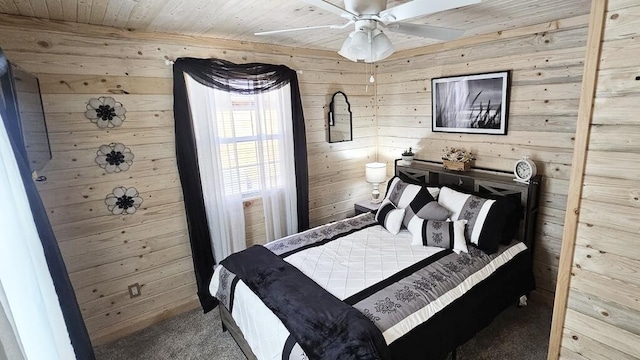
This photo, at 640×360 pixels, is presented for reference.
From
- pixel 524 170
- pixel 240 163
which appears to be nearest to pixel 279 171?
pixel 240 163

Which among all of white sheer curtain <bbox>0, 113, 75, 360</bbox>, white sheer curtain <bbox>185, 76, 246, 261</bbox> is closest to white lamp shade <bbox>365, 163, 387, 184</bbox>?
white sheer curtain <bbox>185, 76, 246, 261</bbox>

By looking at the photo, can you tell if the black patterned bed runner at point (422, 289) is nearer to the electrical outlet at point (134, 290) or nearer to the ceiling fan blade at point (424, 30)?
the ceiling fan blade at point (424, 30)

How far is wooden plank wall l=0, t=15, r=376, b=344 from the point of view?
6.93 feet

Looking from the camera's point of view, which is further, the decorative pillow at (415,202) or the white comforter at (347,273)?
the decorative pillow at (415,202)

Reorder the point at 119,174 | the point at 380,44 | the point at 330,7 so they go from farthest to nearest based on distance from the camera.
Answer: the point at 119,174
the point at 380,44
the point at 330,7

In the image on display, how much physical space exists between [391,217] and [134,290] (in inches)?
90.3

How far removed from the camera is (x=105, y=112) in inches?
90.0

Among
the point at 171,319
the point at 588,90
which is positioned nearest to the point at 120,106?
the point at 171,319

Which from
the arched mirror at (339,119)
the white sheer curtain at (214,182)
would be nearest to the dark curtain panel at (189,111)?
the white sheer curtain at (214,182)

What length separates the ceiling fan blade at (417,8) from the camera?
1.33 m

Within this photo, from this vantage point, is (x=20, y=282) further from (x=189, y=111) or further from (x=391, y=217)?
(x=391, y=217)

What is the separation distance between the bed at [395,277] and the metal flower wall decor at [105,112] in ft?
4.50

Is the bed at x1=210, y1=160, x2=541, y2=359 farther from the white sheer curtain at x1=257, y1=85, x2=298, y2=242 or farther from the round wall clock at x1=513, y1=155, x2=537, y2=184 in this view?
the white sheer curtain at x1=257, y1=85, x2=298, y2=242

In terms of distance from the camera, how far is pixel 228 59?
2.77 metres
